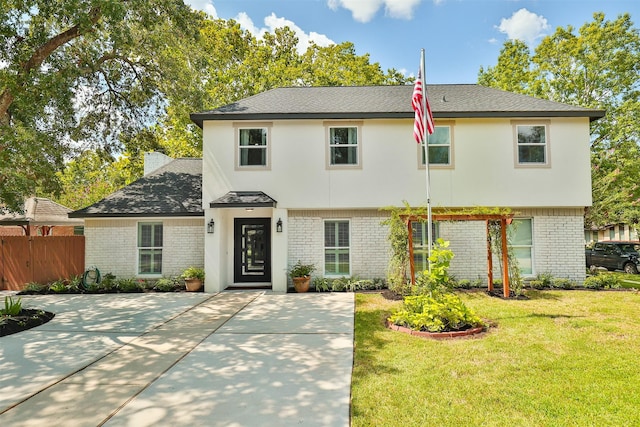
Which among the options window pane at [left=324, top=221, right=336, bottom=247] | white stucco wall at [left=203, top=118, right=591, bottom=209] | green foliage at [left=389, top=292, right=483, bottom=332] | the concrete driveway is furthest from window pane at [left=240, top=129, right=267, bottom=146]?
green foliage at [left=389, top=292, right=483, bottom=332]

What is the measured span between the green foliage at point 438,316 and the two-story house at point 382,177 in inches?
171

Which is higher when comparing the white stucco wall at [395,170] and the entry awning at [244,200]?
the white stucco wall at [395,170]

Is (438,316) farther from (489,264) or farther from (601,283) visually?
(601,283)

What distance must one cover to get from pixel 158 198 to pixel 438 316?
10.3 metres

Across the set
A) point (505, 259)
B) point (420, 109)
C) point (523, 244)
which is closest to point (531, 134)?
point (523, 244)

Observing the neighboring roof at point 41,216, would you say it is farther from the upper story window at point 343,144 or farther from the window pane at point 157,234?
the upper story window at point 343,144

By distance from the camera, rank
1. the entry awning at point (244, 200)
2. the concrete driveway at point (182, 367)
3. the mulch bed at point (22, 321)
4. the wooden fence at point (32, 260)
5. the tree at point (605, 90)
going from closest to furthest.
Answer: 1. the concrete driveway at point (182, 367)
2. the mulch bed at point (22, 321)
3. the entry awning at point (244, 200)
4. the wooden fence at point (32, 260)
5. the tree at point (605, 90)

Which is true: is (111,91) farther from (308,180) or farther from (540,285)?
(540,285)

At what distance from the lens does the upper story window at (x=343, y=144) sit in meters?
11.2

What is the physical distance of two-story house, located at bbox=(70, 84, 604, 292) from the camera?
10.9 m

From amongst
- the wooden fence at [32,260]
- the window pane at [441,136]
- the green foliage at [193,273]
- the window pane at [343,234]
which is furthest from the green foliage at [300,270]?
the wooden fence at [32,260]

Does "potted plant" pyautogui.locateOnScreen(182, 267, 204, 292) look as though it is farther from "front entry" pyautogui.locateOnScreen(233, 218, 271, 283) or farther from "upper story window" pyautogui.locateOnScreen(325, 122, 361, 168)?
"upper story window" pyautogui.locateOnScreen(325, 122, 361, 168)

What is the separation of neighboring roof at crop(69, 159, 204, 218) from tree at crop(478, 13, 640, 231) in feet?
60.6

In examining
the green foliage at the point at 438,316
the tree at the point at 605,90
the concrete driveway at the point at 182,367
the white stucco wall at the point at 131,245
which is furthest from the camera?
the tree at the point at 605,90
